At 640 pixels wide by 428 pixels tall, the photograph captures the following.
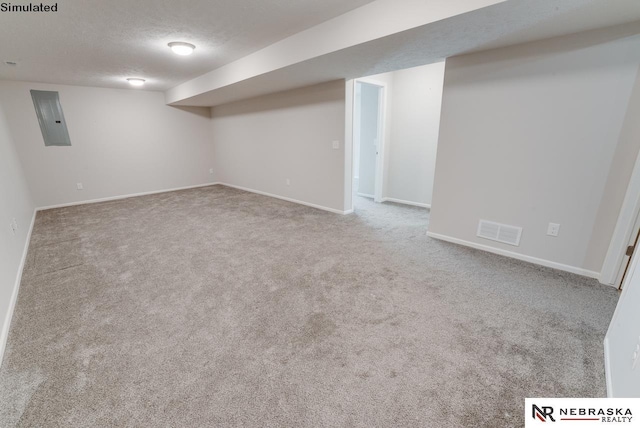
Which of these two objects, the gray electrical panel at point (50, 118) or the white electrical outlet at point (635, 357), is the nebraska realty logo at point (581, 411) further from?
the gray electrical panel at point (50, 118)

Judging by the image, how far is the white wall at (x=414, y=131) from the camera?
4.39m

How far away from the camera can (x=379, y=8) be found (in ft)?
7.09

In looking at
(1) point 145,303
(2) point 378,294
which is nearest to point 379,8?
(2) point 378,294

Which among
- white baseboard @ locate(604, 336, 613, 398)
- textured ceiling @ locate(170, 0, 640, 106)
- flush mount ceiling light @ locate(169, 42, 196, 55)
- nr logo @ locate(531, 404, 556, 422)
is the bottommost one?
nr logo @ locate(531, 404, 556, 422)

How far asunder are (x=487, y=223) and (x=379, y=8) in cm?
235

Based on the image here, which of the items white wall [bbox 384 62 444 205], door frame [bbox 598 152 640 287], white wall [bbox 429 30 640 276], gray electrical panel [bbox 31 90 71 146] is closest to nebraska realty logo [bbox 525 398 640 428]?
door frame [bbox 598 152 640 287]

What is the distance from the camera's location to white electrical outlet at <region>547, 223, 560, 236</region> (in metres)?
2.52

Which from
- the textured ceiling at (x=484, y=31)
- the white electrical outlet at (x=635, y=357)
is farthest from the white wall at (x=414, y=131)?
the white electrical outlet at (x=635, y=357)

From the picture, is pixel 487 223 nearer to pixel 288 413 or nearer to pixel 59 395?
pixel 288 413

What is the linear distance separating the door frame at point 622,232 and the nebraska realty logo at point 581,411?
1586mm

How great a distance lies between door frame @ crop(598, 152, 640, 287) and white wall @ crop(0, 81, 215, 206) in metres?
7.40

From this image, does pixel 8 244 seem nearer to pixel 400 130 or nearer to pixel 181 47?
pixel 181 47

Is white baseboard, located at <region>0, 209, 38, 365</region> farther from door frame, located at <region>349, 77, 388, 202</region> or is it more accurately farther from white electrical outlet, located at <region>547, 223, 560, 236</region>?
white electrical outlet, located at <region>547, 223, 560, 236</region>

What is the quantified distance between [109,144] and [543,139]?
282 inches
